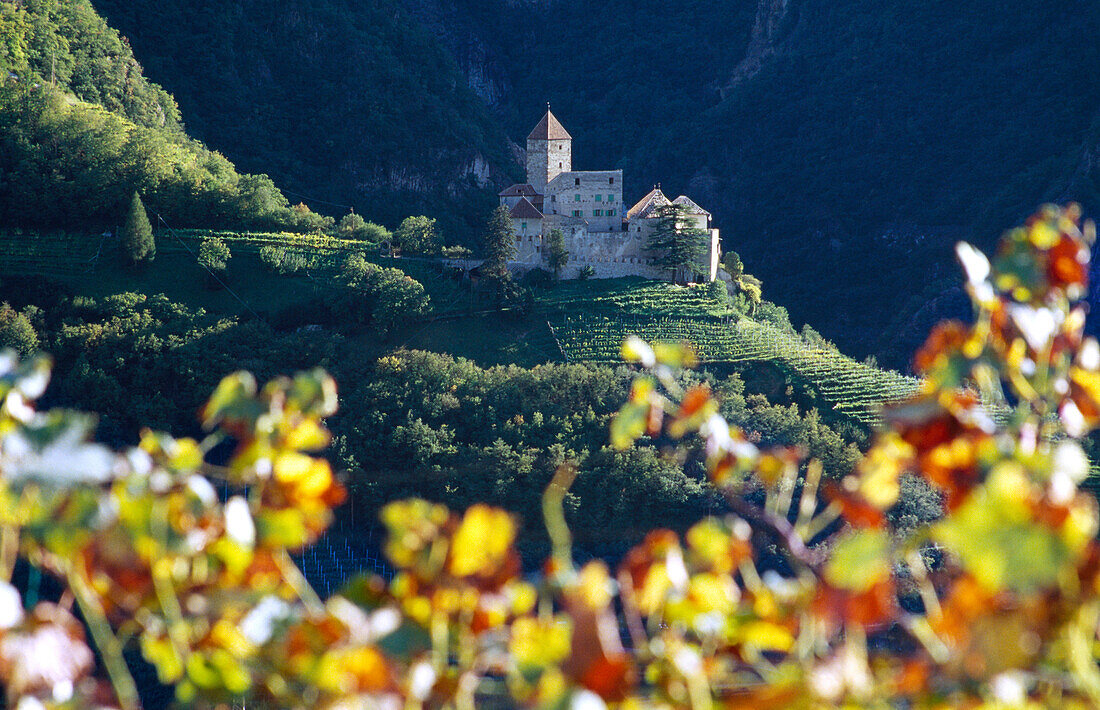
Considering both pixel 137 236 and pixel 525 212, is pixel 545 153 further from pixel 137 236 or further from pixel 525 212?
pixel 137 236

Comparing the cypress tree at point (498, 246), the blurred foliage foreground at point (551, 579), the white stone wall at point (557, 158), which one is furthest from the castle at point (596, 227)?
the blurred foliage foreground at point (551, 579)

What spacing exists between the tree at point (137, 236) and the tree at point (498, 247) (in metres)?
9.69

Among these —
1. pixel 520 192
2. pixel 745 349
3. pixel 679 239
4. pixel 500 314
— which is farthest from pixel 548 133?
pixel 745 349

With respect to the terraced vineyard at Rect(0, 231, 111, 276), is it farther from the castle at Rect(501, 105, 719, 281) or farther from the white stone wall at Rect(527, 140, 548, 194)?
the white stone wall at Rect(527, 140, 548, 194)

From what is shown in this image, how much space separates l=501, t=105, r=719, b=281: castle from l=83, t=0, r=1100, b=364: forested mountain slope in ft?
45.3

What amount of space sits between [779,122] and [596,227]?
28.1m

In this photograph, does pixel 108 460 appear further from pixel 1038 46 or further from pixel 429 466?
pixel 1038 46

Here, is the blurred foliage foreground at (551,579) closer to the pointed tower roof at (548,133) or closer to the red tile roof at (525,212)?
the red tile roof at (525,212)

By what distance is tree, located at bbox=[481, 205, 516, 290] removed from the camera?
98.6 ft

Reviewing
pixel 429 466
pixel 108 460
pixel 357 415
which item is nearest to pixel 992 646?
pixel 108 460

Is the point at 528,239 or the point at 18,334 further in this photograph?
the point at 528,239

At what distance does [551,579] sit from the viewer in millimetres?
2029

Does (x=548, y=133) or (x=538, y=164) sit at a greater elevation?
(x=548, y=133)

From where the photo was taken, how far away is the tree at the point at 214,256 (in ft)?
104
